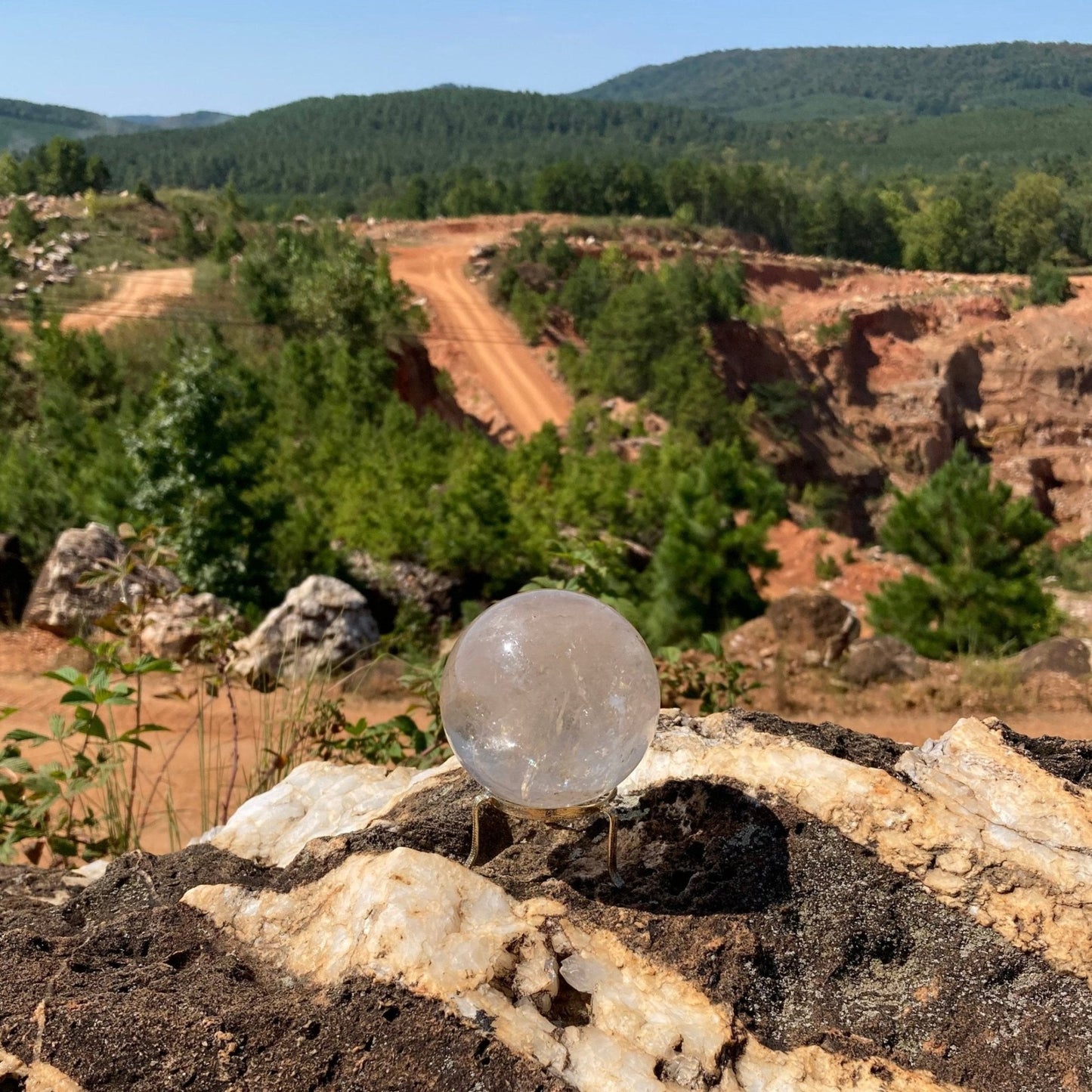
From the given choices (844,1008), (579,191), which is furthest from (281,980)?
(579,191)

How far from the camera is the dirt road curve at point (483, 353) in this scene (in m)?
24.6

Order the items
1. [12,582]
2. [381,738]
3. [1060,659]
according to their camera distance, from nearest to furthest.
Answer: [381,738] < [1060,659] < [12,582]

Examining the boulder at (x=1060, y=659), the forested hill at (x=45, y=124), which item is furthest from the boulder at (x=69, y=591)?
the forested hill at (x=45, y=124)

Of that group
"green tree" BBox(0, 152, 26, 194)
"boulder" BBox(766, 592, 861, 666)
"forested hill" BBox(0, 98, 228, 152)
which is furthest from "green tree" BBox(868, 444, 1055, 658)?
"forested hill" BBox(0, 98, 228, 152)

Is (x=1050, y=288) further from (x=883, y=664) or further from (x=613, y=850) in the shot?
(x=613, y=850)

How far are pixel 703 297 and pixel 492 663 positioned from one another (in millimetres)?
29405

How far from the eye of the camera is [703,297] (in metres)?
29.8

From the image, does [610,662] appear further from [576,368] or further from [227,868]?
[576,368]

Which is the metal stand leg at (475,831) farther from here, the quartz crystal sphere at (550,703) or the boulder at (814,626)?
the boulder at (814,626)

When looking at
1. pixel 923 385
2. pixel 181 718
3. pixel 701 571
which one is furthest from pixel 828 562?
pixel 923 385

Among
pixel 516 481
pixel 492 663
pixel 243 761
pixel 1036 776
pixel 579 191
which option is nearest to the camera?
pixel 492 663

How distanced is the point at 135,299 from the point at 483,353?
335 inches

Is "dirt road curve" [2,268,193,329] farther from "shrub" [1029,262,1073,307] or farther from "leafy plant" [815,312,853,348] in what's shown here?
"shrub" [1029,262,1073,307]

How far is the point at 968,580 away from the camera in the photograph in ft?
28.0
